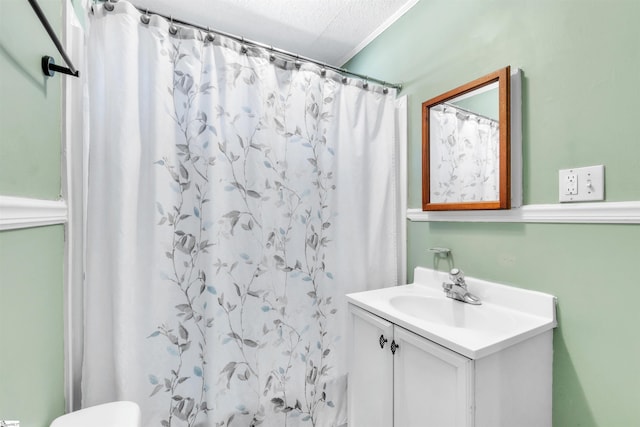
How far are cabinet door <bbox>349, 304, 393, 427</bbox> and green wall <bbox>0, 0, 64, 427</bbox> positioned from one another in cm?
106

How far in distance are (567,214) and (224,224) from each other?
52.2 inches

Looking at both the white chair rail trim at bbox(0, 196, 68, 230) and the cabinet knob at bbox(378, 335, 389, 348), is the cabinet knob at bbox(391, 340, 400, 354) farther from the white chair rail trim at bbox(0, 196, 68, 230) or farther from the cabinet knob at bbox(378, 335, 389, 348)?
the white chair rail trim at bbox(0, 196, 68, 230)

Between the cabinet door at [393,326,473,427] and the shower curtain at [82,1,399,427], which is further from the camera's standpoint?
the shower curtain at [82,1,399,427]

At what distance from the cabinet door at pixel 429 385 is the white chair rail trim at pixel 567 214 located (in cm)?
60

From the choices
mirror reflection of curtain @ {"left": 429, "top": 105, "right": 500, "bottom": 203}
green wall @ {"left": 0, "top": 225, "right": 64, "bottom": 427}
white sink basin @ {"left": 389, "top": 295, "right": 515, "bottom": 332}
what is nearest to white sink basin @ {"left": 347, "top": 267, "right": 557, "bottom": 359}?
white sink basin @ {"left": 389, "top": 295, "right": 515, "bottom": 332}

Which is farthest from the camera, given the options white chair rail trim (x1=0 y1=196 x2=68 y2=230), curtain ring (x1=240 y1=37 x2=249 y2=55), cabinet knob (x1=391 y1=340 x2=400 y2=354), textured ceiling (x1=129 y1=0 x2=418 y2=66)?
textured ceiling (x1=129 y1=0 x2=418 y2=66)

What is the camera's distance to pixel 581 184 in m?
0.92

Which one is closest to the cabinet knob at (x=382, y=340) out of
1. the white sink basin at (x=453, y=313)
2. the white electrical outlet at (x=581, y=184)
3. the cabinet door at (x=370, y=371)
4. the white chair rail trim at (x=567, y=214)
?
the cabinet door at (x=370, y=371)

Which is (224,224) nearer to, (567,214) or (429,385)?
(429,385)

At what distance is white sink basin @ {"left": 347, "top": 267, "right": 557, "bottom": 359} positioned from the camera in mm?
861

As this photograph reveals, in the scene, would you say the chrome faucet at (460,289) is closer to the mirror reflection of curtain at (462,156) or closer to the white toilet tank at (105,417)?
the mirror reflection of curtain at (462,156)

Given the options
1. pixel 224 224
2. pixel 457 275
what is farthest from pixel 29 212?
pixel 457 275

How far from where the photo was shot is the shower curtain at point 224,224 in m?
1.08

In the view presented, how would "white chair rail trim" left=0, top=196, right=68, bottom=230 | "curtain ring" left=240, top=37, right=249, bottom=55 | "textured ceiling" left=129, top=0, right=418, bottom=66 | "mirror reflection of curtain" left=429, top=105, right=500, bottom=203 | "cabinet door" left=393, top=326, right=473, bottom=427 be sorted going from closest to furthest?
"white chair rail trim" left=0, top=196, right=68, bottom=230 → "cabinet door" left=393, top=326, right=473, bottom=427 → "mirror reflection of curtain" left=429, top=105, right=500, bottom=203 → "curtain ring" left=240, top=37, right=249, bottom=55 → "textured ceiling" left=129, top=0, right=418, bottom=66
